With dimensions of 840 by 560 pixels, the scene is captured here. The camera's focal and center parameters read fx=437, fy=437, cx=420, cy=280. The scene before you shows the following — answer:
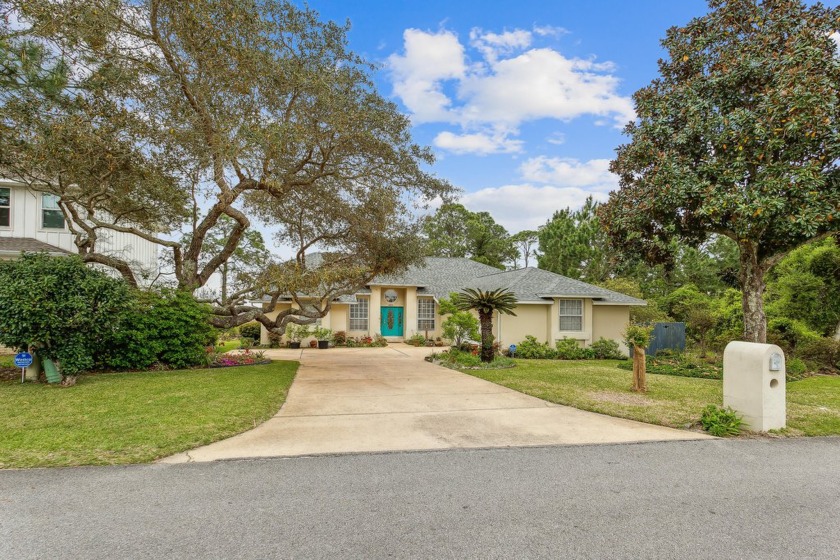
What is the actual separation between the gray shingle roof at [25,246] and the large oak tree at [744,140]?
1692 centimetres

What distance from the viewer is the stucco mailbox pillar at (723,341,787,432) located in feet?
19.6

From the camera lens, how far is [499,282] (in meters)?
20.7

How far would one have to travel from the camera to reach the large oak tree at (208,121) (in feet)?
28.5

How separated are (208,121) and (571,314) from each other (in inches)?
564

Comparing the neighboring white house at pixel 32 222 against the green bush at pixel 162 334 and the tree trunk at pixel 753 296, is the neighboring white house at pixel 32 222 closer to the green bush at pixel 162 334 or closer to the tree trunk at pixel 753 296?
the green bush at pixel 162 334

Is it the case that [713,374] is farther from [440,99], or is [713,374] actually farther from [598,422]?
[440,99]

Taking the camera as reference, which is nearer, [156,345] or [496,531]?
[496,531]

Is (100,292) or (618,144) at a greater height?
(618,144)

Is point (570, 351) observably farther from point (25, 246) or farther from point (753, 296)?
point (25, 246)

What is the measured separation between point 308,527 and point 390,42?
12.0 metres

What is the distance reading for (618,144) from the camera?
12.7m

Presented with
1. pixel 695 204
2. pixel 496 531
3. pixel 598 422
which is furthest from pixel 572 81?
pixel 496 531

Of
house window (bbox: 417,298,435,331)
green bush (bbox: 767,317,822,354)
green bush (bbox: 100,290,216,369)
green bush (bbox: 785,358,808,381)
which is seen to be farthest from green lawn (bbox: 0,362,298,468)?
green bush (bbox: 767,317,822,354)

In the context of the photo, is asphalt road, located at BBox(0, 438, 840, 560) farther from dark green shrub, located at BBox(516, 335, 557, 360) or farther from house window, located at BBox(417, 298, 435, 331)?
house window, located at BBox(417, 298, 435, 331)
